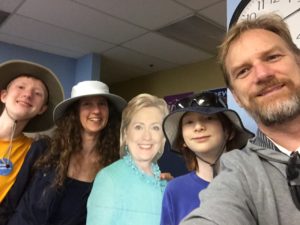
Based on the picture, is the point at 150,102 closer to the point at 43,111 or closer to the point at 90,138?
the point at 90,138

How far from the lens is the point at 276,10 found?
985 millimetres

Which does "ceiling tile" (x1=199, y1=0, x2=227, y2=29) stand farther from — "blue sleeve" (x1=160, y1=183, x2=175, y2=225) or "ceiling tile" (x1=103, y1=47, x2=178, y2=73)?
"blue sleeve" (x1=160, y1=183, x2=175, y2=225)

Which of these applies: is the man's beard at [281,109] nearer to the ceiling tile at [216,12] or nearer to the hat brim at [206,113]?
the hat brim at [206,113]

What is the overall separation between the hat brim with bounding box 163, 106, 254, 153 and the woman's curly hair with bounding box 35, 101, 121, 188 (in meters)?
0.35

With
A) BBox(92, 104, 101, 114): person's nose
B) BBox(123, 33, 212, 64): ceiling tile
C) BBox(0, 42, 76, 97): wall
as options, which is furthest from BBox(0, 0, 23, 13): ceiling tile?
BBox(92, 104, 101, 114): person's nose

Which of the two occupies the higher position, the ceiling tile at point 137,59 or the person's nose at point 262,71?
the ceiling tile at point 137,59

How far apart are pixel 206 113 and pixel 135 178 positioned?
333 mm

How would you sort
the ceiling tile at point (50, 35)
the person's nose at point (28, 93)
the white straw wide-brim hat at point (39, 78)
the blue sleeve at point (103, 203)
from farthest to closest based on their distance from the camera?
the ceiling tile at point (50, 35), the white straw wide-brim hat at point (39, 78), the person's nose at point (28, 93), the blue sleeve at point (103, 203)

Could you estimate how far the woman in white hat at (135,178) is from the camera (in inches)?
37.9

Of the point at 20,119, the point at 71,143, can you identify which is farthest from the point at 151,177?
the point at 20,119

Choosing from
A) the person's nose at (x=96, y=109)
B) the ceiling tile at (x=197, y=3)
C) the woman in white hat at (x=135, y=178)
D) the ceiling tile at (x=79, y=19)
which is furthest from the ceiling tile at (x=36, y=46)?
the woman in white hat at (x=135, y=178)

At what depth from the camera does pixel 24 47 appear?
3.08m

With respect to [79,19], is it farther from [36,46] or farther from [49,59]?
[49,59]

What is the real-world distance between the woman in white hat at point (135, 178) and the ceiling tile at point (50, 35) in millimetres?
1776
